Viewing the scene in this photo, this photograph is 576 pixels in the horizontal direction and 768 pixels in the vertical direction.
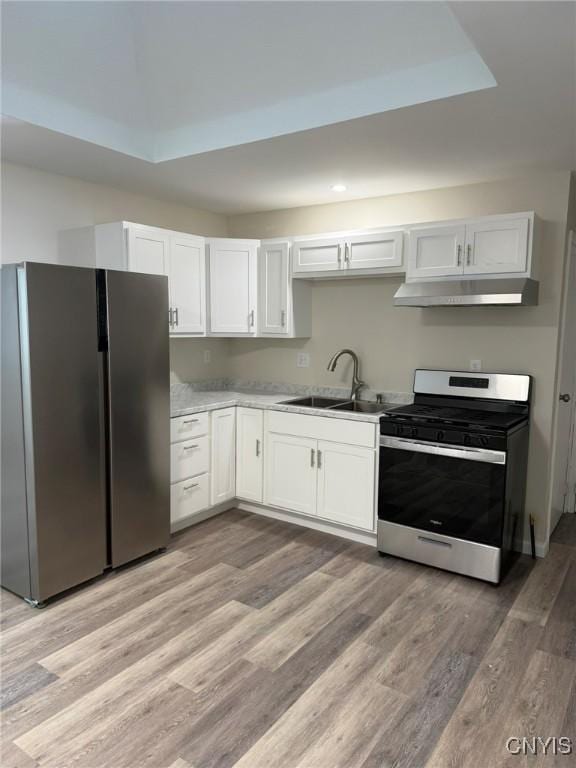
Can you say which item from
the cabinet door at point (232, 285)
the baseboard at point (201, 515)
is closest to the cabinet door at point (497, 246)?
the cabinet door at point (232, 285)

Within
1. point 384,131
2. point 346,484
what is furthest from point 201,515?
point 384,131

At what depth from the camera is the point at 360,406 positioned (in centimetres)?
411

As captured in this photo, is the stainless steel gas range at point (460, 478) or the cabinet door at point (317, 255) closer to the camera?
the stainless steel gas range at point (460, 478)

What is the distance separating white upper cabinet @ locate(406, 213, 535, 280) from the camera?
122 inches

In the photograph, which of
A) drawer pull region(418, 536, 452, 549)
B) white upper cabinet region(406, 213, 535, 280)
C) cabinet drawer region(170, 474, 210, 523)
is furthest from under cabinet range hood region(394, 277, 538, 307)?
cabinet drawer region(170, 474, 210, 523)

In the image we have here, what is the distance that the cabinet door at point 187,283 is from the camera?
3.85 meters

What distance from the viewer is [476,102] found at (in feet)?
7.55

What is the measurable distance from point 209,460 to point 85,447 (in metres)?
1.14

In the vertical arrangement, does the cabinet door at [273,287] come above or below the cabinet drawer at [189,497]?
above

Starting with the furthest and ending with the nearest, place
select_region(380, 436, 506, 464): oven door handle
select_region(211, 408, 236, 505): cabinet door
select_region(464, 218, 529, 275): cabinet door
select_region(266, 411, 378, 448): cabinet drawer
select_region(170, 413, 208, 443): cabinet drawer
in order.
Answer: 1. select_region(211, 408, 236, 505): cabinet door
2. select_region(170, 413, 208, 443): cabinet drawer
3. select_region(266, 411, 378, 448): cabinet drawer
4. select_region(464, 218, 529, 275): cabinet door
5. select_region(380, 436, 506, 464): oven door handle

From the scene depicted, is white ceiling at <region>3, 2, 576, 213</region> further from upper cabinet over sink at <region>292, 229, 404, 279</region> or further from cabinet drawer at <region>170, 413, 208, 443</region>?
cabinet drawer at <region>170, 413, 208, 443</region>

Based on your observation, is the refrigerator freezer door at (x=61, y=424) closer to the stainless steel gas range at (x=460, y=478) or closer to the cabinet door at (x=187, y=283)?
the cabinet door at (x=187, y=283)

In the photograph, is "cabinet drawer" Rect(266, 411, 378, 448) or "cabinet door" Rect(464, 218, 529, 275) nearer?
"cabinet door" Rect(464, 218, 529, 275)

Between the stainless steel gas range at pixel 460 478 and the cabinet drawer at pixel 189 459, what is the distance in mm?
1262
